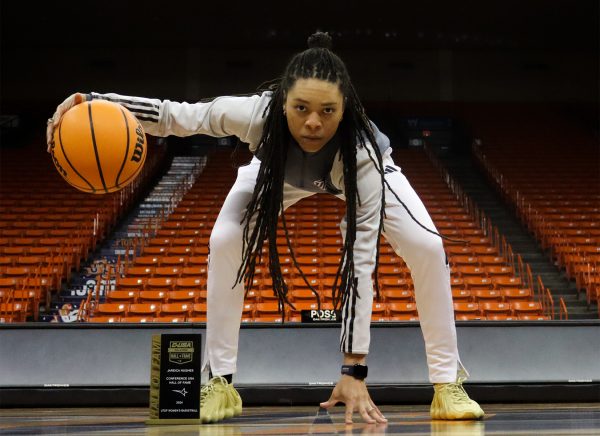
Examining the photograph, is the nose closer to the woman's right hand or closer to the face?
the face

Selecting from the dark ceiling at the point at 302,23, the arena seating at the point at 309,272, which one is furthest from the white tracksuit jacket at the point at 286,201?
the dark ceiling at the point at 302,23

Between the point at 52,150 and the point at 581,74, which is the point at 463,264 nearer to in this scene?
the point at 52,150

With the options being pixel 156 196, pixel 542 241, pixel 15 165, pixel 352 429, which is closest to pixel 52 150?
pixel 352 429

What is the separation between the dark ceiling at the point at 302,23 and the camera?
47.1ft

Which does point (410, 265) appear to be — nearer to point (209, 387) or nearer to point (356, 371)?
point (356, 371)

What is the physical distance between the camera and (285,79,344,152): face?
2.63m

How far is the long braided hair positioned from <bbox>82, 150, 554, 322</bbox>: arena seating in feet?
10.8

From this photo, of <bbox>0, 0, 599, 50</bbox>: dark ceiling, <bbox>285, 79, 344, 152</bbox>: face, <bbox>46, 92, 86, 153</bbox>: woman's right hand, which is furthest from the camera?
<bbox>0, 0, 599, 50</bbox>: dark ceiling

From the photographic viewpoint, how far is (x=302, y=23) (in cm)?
1530

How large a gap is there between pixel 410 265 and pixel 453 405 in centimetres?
56

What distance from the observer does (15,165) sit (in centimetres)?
1402

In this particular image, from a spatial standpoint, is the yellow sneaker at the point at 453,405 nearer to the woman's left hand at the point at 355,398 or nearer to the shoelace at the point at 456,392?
the shoelace at the point at 456,392

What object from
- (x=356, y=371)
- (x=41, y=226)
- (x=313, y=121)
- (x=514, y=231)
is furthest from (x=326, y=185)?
(x=514, y=231)

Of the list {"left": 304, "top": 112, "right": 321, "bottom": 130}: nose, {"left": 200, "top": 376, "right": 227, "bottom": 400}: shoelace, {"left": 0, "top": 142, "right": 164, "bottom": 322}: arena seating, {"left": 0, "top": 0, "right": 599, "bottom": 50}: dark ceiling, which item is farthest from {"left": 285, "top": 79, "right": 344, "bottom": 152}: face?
{"left": 0, "top": 0, "right": 599, "bottom": 50}: dark ceiling
